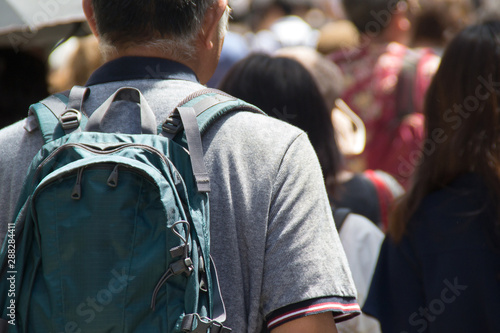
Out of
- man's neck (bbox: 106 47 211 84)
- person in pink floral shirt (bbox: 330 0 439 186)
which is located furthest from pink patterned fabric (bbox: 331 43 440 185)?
man's neck (bbox: 106 47 211 84)

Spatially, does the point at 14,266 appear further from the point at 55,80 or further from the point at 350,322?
the point at 55,80

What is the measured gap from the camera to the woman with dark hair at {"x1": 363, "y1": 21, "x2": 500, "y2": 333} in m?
2.20

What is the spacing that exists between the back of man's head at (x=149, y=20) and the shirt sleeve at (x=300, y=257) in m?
0.38

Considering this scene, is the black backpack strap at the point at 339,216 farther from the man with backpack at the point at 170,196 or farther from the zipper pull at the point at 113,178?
the zipper pull at the point at 113,178

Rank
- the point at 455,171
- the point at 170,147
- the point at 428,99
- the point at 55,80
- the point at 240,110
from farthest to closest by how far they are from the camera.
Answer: the point at 55,80 < the point at 428,99 < the point at 455,171 < the point at 240,110 < the point at 170,147

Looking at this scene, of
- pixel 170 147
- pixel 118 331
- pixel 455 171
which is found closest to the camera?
pixel 118 331

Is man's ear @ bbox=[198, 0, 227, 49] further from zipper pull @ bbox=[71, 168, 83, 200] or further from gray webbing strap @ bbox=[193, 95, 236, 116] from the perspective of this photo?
zipper pull @ bbox=[71, 168, 83, 200]

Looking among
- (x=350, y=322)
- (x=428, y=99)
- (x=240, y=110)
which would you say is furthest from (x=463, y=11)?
(x=240, y=110)

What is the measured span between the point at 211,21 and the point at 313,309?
0.72 m

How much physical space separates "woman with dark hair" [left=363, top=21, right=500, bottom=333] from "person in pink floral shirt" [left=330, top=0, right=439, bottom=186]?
4.55ft

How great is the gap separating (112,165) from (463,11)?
4.49 metres

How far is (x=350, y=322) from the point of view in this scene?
2549mm

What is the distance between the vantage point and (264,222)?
144 cm

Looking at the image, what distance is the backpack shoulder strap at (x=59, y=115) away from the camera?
4.85ft
